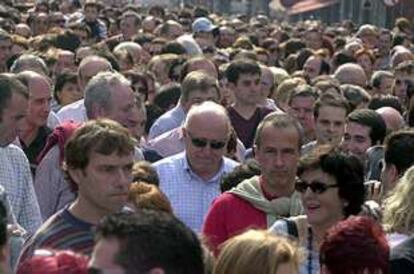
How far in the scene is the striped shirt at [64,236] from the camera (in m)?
6.16

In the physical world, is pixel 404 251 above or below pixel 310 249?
above

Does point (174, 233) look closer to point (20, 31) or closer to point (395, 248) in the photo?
point (395, 248)

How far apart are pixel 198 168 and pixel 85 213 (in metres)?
2.09

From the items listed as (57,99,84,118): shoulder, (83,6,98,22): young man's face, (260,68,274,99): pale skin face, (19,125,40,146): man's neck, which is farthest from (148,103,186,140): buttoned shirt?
(83,6,98,22): young man's face

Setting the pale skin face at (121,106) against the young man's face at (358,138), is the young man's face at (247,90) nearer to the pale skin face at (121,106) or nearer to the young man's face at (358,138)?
the young man's face at (358,138)

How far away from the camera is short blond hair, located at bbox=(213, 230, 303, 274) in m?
5.03

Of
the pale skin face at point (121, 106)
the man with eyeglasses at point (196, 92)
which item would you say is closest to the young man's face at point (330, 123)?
the man with eyeglasses at point (196, 92)

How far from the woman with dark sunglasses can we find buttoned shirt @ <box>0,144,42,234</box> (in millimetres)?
1574

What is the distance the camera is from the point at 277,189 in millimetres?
7547

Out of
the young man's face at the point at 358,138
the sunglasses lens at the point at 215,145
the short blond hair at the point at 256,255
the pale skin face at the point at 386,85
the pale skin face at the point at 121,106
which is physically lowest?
the pale skin face at the point at 386,85

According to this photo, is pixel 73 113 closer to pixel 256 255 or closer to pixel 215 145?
pixel 215 145

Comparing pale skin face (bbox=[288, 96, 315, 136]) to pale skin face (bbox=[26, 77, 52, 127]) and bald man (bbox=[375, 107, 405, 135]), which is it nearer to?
bald man (bbox=[375, 107, 405, 135])

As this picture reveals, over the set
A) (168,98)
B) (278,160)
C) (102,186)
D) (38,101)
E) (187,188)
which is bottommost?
(168,98)

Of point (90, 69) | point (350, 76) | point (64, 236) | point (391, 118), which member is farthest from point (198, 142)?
point (350, 76)
